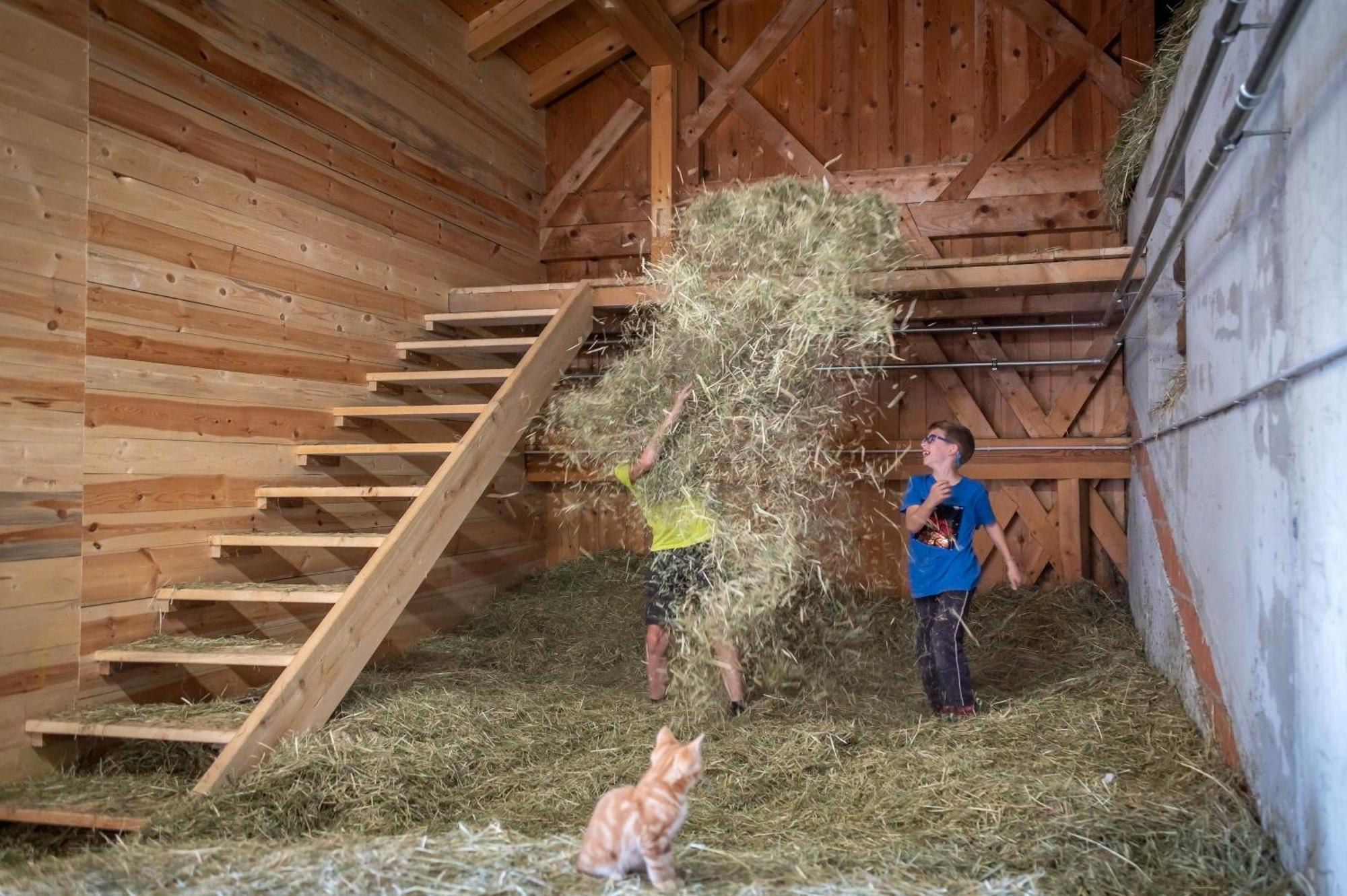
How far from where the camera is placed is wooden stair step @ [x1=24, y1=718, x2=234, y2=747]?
3.53 m

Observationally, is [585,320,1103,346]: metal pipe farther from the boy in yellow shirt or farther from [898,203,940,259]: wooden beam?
the boy in yellow shirt

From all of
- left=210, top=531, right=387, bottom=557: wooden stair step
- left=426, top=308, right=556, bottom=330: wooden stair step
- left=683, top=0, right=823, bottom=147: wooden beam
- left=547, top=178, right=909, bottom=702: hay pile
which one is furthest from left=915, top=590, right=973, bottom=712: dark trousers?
left=683, top=0, right=823, bottom=147: wooden beam

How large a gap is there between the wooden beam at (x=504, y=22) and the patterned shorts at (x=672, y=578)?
3.96 meters

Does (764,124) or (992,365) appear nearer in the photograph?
(992,365)

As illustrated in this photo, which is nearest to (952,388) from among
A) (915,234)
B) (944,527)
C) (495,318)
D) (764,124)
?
(915,234)

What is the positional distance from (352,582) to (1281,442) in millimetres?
3443

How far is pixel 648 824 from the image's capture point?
2342 millimetres

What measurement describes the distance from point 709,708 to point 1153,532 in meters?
2.34

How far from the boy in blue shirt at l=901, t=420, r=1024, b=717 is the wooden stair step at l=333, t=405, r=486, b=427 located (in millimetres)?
2130

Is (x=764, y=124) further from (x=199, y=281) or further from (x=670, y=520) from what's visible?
(x=199, y=281)

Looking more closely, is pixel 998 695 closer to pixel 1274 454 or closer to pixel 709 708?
pixel 709 708

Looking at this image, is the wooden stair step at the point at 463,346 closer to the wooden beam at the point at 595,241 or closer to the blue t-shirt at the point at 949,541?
the wooden beam at the point at 595,241

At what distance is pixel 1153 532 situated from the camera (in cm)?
482

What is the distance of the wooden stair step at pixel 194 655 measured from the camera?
386cm
